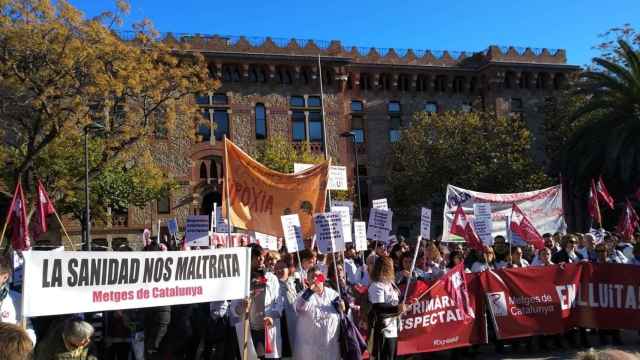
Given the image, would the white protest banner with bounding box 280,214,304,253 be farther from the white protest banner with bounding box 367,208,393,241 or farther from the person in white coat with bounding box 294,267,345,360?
the white protest banner with bounding box 367,208,393,241

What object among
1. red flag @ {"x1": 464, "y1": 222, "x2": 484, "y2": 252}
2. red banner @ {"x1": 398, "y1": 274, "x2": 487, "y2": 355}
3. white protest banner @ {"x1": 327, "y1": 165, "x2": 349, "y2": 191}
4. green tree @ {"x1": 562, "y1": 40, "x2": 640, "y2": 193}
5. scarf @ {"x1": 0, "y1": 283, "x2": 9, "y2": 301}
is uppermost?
green tree @ {"x1": 562, "y1": 40, "x2": 640, "y2": 193}

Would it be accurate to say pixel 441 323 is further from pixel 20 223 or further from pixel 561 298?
pixel 20 223

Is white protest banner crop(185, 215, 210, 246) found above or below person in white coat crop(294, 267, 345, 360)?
above

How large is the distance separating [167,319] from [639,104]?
27487 millimetres

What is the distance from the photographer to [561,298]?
1010cm

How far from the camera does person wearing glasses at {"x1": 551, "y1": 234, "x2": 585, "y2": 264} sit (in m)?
11.2

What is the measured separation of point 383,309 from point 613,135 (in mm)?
23913

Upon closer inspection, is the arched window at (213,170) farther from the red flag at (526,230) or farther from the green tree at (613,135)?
the red flag at (526,230)

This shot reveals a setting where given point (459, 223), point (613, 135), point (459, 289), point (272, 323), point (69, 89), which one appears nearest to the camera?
point (272, 323)

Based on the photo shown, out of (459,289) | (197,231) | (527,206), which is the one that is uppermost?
(527,206)

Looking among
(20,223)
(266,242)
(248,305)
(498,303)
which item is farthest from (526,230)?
(20,223)

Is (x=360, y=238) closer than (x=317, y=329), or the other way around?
(x=317, y=329)

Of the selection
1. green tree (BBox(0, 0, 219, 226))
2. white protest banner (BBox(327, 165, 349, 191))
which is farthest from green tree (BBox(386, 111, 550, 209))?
white protest banner (BBox(327, 165, 349, 191))

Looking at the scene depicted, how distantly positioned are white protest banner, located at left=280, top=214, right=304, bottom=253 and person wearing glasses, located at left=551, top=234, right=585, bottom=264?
479cm
